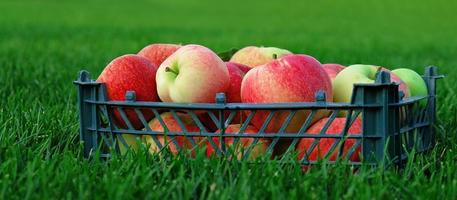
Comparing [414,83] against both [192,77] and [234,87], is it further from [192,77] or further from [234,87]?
[192,77]

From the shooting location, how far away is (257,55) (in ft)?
10.6

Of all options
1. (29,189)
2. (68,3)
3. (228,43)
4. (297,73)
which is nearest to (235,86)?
(297,73)

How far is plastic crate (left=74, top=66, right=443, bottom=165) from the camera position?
8.02 ft

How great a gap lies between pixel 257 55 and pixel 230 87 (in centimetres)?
40

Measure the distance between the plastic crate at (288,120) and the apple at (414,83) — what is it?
26 cm

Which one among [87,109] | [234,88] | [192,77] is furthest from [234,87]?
[87,109]

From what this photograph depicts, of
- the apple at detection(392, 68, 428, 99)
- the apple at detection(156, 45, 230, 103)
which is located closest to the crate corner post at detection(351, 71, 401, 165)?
the apple at detection(156, 45, 230, 103)

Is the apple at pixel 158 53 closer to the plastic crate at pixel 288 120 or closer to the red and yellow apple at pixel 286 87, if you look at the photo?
the plastic crate at pixel 288 120

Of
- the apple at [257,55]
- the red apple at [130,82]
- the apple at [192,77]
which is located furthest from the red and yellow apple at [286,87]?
the apple at [257,55]

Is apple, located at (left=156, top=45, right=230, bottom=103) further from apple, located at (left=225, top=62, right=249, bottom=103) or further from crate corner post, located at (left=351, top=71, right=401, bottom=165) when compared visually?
crate corner post, located at (left=351, top=71, right=401, bottom=165)

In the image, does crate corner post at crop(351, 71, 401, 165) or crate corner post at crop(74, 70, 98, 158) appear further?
crate corner post at crop(74, 70, 98, 158)

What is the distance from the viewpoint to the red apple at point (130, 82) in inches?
110

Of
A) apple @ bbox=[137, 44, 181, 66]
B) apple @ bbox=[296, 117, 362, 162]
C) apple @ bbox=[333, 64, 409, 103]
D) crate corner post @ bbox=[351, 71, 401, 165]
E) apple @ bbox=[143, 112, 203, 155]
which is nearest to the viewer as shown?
crate corner post @ bbox=[351, 71, 401, 165]

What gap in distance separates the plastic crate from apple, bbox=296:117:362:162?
0.04 ft
